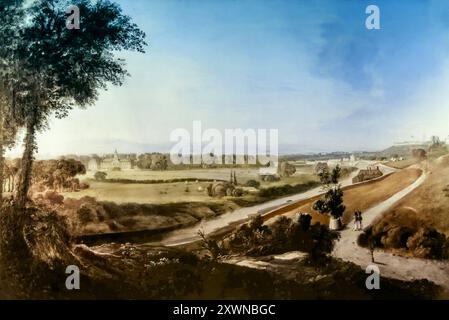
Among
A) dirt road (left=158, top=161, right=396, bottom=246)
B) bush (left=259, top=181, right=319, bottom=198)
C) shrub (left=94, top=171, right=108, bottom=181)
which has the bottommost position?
dirt road (left=158, top=161, right=396, bottom=246)

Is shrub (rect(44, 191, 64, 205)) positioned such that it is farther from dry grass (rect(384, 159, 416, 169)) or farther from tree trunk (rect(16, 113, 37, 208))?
dry grass (rect(384, 159, 416, 169))

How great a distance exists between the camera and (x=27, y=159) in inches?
272

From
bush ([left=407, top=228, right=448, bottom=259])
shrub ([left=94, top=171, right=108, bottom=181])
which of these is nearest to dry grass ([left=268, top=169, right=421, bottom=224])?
bush ([left=407, top=228, right=448, bottom=259])

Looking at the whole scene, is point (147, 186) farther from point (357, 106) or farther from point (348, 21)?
point (348, 21)

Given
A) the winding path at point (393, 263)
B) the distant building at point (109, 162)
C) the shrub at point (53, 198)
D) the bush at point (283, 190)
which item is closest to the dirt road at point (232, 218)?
the bush at point (283, 190)

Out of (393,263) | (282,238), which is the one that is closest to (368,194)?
(393,263)

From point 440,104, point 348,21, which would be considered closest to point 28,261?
point 348,21

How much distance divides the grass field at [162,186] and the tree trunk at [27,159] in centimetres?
55

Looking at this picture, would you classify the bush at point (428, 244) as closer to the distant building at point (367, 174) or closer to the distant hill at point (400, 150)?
the distant building at point (367, 174)

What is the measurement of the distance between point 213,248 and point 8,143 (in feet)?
10.1

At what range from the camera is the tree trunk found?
689cm

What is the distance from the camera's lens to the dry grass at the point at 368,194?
7000 mm

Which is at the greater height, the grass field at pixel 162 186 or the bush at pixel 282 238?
the grass field at pixel 162 186

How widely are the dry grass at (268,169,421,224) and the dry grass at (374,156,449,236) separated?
0.19 meters
